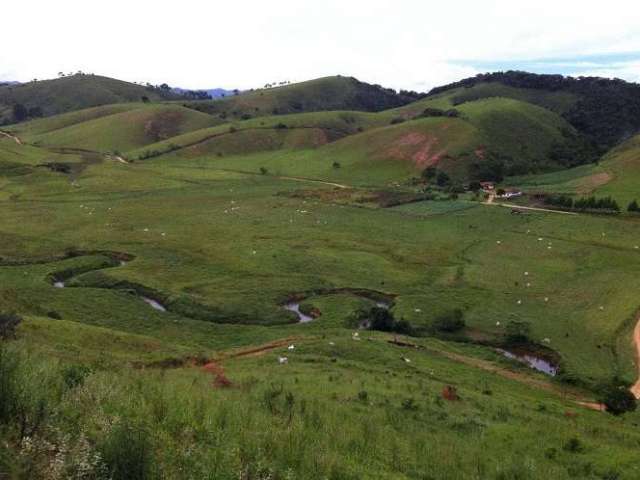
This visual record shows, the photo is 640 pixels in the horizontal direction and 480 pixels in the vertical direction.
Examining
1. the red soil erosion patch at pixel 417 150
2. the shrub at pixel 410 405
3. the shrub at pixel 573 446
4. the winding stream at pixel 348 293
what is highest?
the red soil erosion patch at pixel 417 150

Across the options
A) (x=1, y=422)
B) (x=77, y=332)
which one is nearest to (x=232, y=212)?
(x=77, y=332)

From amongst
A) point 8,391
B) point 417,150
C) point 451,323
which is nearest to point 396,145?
A: point 417,150

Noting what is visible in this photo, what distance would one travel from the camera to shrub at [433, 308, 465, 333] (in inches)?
1710

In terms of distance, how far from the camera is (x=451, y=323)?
43469mm

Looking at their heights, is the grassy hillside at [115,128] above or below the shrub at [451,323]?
above

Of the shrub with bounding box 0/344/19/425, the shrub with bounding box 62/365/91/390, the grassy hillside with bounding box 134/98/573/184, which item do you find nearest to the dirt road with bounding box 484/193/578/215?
the grassy hillside with bounding box 134/98/573/184

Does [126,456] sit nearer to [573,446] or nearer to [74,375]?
[74,375]

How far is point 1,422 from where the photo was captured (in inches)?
398

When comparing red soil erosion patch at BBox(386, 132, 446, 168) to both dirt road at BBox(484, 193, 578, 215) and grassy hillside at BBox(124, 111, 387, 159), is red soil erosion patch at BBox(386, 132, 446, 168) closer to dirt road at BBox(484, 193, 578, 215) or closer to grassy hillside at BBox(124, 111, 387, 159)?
dirt road at BBox(484, 193, 578, 215)

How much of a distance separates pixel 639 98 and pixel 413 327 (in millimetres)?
180002

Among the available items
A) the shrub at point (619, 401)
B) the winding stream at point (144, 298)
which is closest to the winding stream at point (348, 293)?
the winding stream at point (144, 298)

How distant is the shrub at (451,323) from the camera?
4344cm

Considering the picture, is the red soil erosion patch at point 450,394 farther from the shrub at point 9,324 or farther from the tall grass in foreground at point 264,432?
the shrub at point 9,324

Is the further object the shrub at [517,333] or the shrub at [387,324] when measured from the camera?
the shrub at [387,324]
